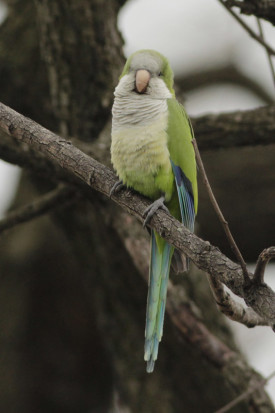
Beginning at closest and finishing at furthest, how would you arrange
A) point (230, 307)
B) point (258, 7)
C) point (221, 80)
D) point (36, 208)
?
point (230, 307), point (258, 7), point (36, 208), point (221, 80)

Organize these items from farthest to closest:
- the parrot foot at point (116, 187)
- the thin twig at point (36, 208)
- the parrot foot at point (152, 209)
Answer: the thin twig at point (36, 208)
the parrot foot at point (116, 187)
the parrot foot at point (152, 209)

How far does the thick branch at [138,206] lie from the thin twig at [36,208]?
81 centimetres

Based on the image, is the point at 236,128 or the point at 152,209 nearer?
the point at 152,209

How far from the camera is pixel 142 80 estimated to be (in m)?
2.69

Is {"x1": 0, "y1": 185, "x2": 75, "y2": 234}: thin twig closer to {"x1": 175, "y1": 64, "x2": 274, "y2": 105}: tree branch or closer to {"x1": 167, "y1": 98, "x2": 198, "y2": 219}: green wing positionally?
{"x1": 167, "y1": 98, "x2": 198, "y2": 219}: green wing

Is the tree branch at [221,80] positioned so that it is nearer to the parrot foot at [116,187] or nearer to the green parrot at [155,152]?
the green parrot at [155,152]

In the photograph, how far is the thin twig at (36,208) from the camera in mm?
3240

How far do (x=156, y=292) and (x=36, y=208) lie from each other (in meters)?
0.98

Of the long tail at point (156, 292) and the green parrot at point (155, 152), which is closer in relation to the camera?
the long tail at point (156, 292)

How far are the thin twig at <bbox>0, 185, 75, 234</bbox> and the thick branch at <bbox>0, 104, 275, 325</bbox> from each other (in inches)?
31.9

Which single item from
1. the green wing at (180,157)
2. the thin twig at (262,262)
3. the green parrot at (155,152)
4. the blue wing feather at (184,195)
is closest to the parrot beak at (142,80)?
the green parrot at (155,152)

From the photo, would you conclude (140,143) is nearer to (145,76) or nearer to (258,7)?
(145,76)

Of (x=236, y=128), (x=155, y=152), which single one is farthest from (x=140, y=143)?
(x=236, y=128)

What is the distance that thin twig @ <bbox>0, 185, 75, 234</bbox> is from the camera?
324 cm
